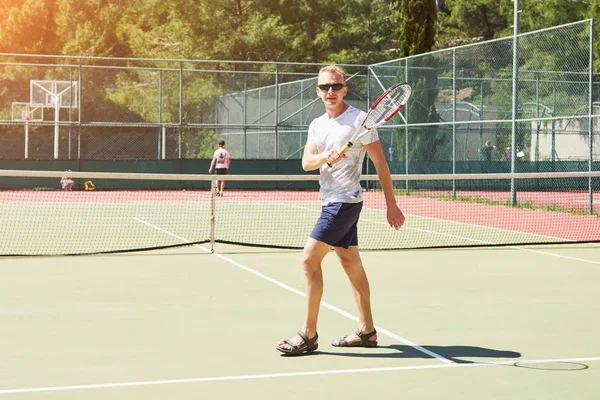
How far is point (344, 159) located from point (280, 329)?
4.69 ft

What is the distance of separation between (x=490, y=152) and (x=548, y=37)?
563 cm

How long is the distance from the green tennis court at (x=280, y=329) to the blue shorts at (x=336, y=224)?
0.68 m

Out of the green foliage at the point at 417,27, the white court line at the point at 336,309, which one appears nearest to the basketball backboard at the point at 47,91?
the green foliage at the point at 417,27

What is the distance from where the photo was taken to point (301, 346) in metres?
5.50

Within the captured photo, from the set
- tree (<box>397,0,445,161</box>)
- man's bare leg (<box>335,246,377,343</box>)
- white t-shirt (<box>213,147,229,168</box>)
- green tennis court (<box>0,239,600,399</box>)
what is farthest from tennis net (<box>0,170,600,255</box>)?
man's bare leg (<box>335,246,377,343</box>)

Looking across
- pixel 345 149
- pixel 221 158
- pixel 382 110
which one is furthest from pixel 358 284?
pixel 221 158

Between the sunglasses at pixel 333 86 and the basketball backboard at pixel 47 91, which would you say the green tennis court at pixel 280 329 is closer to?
the sunglasses at pixel 333 86

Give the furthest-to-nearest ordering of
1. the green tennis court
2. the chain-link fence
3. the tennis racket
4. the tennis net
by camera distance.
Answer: the chain-link fence < the tennis net < the tennis racket < the green tennis court

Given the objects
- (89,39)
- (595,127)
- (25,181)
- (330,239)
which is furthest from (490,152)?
(89,39)

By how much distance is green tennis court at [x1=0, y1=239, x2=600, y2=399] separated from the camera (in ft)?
15.8

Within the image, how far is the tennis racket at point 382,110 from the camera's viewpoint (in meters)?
5.44

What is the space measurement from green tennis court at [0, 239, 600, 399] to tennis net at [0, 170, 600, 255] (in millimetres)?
1561

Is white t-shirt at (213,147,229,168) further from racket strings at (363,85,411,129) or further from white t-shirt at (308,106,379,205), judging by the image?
white t-shirt at (308,106,379,205)

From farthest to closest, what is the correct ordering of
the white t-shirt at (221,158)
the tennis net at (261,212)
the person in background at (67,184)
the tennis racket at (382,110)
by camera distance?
the person in background at (67,184)
the white t-shirt at (221,158)
the tennis net at (261,212)
the tennis racket at (382,110)
